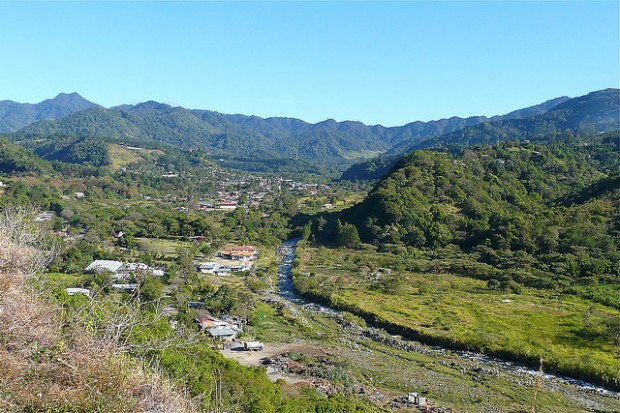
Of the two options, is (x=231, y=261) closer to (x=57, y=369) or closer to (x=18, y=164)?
(x=57, y=369)

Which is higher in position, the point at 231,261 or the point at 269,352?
the point at 269,352

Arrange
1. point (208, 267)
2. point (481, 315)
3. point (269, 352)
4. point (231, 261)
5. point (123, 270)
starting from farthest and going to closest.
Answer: point (231, 261)
point (208, 267)
point (123, 270)
point (481, 315)
point (269, 352)

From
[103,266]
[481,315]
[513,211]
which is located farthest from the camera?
[513,211]

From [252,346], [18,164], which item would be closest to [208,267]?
[252,346]

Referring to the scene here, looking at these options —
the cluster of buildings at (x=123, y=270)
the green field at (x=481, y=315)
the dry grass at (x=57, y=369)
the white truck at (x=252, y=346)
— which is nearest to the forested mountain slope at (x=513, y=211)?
the green field at (x=481, y=315)

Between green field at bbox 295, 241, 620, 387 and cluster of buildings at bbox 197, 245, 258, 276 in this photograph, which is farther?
cluster of buildings at bbox 197, 245, 258, 276

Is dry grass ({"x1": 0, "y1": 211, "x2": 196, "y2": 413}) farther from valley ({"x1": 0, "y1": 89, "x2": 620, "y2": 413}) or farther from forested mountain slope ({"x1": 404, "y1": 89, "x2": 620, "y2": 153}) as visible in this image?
forested mountain slope ({"x1": 404, "y1": 89, "x2": 620, "y2": 153})

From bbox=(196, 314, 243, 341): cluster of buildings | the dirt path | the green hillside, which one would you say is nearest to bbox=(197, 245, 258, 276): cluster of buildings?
bbox=(196, 314, 243, 341): cluster of buildings

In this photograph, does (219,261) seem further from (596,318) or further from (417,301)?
(596,318)
